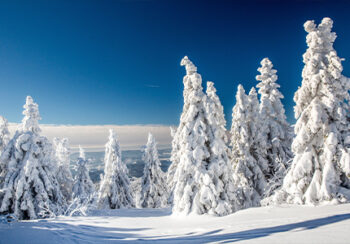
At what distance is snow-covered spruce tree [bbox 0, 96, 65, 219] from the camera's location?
19.3 meters

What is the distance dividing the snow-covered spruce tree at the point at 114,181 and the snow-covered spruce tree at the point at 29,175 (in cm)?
1002

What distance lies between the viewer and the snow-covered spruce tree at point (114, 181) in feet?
102

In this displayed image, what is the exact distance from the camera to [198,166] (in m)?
15.5

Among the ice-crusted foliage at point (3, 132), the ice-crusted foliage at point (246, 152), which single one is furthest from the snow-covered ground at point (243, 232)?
the ice-crusted foliage at point (3, 132)

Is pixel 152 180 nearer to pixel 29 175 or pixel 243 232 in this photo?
pixel 29 175

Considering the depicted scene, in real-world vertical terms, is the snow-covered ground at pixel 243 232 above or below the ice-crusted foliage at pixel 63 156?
below

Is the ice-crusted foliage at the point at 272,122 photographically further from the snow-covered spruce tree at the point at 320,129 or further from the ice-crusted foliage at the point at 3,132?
the ice-crusted foliage at the point at 3,132

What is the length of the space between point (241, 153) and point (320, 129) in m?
10.7

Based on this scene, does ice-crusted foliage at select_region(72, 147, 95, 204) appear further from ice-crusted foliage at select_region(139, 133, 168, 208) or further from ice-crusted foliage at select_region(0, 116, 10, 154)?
ice-crusted foliage at select_region(0, 116, 10, 154)

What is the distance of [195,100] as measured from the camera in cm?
1662

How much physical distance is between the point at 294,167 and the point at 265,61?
13.7 metres

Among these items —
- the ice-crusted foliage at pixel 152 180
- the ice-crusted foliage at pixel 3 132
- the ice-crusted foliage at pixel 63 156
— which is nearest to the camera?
the ice-crusted foliage at pixel 3 132

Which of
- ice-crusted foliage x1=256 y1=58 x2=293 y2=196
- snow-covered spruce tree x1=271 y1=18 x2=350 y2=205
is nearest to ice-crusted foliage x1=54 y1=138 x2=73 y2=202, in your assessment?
ice-crusted foliage x1=256 y1=58 x2=293 y2=196

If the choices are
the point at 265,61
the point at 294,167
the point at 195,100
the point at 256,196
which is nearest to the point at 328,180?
the point at 294,167
